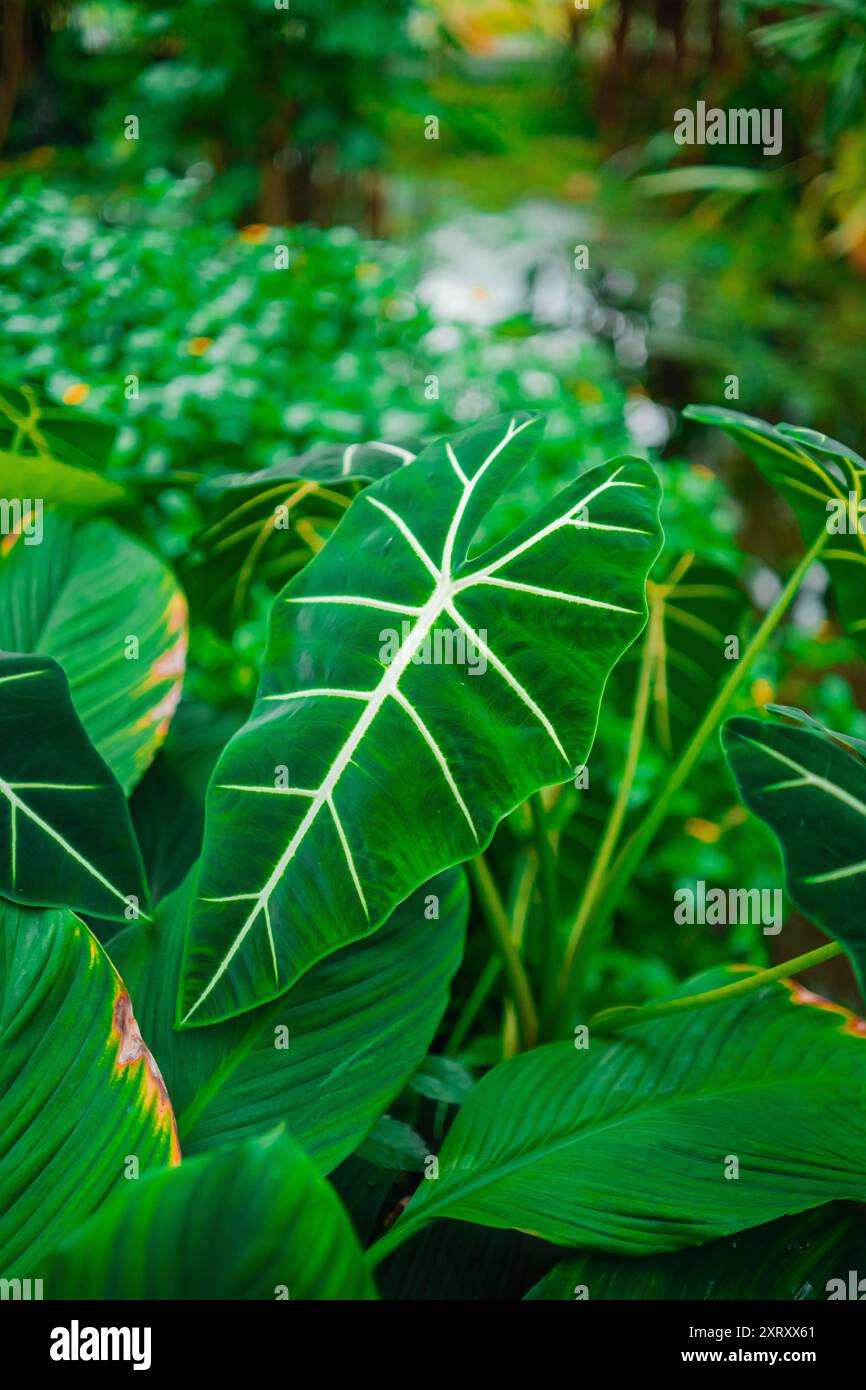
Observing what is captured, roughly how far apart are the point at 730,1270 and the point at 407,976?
1.00ft

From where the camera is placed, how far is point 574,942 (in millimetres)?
935

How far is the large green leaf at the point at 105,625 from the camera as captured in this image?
91 centimetres

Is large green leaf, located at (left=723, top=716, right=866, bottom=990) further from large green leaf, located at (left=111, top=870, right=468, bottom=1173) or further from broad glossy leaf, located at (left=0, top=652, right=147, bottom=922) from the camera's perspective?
broad glossy leaf, located at (left=0, top=652, right=147, bottom=922)

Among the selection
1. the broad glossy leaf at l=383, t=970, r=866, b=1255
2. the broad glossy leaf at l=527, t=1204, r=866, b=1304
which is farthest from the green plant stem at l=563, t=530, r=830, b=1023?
the broad glossy leaf at l=527, t=1204, r=866, b=1304

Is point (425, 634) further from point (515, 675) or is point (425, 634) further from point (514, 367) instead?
point (514, 367)

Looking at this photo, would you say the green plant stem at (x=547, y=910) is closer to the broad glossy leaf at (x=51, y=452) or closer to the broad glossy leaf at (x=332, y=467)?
the broad glossy leaf at (x=332, y=467)

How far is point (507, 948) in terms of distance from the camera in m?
0.85

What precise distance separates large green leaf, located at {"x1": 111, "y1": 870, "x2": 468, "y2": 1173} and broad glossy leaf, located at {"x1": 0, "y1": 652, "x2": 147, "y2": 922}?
0.07 meters

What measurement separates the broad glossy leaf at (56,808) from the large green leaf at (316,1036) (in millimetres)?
69

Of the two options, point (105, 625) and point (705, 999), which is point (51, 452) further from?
point (705, 999)

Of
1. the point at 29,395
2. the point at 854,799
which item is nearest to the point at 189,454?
the point at 29,395

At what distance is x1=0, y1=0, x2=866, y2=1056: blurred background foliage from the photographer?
1.39m

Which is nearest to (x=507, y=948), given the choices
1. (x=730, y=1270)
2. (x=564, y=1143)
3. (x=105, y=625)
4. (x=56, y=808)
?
(x=564, y=1143)
